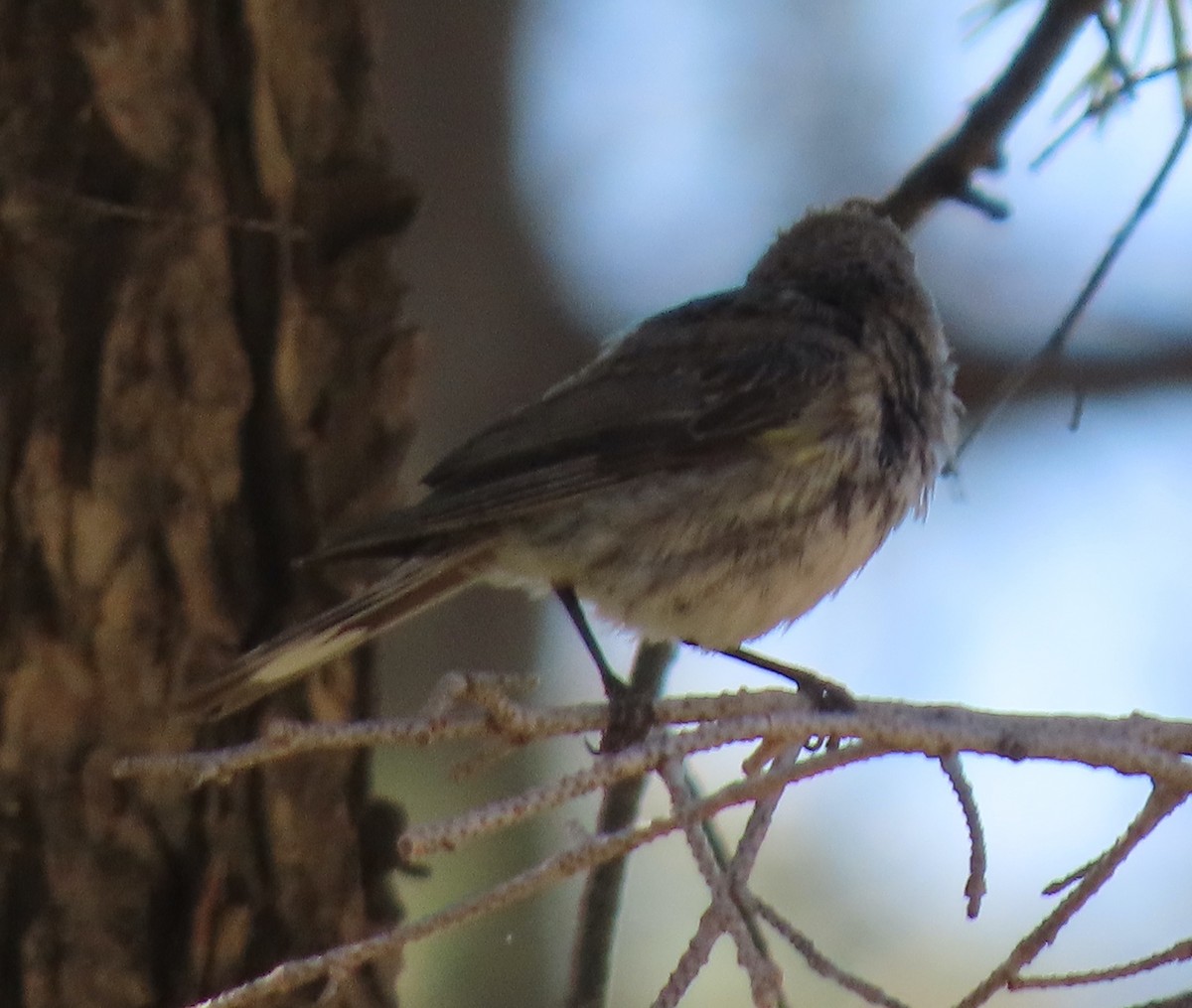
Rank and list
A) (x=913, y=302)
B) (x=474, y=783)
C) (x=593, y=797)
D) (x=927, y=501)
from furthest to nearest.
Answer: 1. (x=474, y=783)
2. (x=593, y=797)
3. (x=913, y=302)
4. (x=927, y=501)

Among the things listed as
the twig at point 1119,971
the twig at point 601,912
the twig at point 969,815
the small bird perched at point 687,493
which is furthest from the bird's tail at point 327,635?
the twig at point 1119,971

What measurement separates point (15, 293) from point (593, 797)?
2400 mm

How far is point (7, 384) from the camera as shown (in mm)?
2799

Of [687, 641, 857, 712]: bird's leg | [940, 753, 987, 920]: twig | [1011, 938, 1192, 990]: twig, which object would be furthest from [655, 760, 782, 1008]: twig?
[687, 641, 857, 712]: bird's leg

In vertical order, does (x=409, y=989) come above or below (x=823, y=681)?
above

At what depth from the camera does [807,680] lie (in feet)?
10.8

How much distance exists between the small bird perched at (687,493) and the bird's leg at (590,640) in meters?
0.02

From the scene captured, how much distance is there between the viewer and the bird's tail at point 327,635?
2.77 metres

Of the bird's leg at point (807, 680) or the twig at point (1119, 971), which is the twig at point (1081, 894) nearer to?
the twig at point (1119, 971)

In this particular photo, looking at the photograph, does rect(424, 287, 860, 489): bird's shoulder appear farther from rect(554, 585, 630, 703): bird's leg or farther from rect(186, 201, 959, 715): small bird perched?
rect(554, 585, 630, 703): bird's leg

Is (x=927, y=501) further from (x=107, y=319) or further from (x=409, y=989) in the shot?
(x=409, y=989)

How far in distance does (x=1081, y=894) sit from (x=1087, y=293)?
1645mm

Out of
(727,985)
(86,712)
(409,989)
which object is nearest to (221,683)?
(86,712)

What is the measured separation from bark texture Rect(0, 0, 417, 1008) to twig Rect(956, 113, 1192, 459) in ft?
3.86
